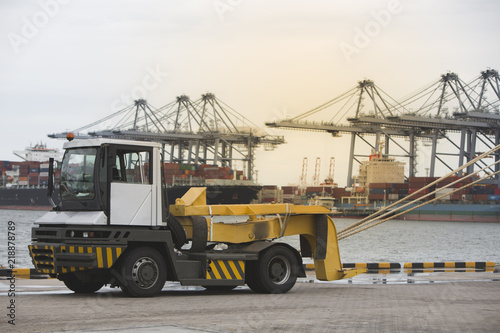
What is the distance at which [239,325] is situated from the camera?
8.92 m

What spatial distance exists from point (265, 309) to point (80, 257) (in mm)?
2974

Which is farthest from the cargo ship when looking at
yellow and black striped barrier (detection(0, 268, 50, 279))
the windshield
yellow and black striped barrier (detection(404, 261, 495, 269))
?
the windshield

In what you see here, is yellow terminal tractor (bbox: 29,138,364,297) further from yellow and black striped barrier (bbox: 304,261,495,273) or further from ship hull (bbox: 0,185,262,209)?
ship hull (bbox: 0,185,262,209)

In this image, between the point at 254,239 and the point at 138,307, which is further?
the point at 254,239

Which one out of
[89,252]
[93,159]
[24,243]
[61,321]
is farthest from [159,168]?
[24,243]

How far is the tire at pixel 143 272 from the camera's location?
11648 mm

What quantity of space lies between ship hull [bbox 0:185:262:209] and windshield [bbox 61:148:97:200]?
8868 centimetres

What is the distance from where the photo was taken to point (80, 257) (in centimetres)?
1134

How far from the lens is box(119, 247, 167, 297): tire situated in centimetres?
1165

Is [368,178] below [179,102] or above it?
below

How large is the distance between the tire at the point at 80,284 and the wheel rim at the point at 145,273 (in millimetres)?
1112

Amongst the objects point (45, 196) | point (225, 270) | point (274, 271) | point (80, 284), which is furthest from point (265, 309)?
point (45, 196)

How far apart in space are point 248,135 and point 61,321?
10875 centimetres

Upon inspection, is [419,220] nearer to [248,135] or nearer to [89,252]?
[248,135]
